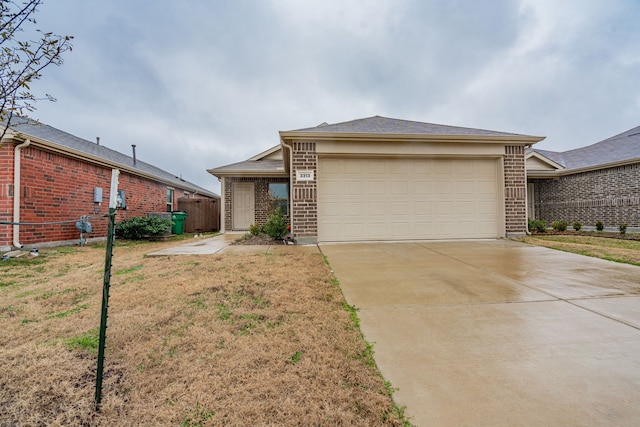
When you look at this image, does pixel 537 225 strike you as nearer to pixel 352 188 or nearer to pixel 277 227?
pixel 352 188

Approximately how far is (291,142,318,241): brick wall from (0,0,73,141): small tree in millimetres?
5346

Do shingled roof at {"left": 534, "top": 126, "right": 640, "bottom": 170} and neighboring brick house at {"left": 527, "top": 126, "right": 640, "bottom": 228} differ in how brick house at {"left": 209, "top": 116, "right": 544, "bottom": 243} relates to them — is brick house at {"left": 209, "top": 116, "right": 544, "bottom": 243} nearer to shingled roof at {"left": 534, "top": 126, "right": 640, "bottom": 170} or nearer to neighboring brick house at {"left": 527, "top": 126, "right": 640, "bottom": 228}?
neighboring brick house at {"left": 527, "top": 126, "right": 640, "bottom": 228}

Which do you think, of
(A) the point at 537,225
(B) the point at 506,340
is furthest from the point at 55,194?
(A) the point at 537,225

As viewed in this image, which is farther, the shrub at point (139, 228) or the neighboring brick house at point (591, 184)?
the neighboring brick house at point (591, 184)

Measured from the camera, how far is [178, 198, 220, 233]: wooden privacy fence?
14.3 m

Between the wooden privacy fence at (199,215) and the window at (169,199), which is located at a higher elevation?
the window at (169,199)

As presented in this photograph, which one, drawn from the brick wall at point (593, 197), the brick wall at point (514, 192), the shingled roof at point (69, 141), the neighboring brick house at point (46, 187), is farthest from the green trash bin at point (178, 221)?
the brick wall at point (593, 197)

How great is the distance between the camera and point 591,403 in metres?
1.44

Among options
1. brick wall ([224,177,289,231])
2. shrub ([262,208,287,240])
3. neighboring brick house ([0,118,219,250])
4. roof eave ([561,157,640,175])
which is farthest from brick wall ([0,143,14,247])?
roof eave ([561,157,640,175])

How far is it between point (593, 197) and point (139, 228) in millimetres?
17439

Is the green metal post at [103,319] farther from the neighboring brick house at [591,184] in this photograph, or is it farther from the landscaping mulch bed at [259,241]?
the neighboring brick house at [591,184]

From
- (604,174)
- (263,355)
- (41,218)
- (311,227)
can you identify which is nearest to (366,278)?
(263,355)

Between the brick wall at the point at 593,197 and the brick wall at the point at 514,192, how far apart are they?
5.76m

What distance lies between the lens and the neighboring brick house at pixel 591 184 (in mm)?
10023
